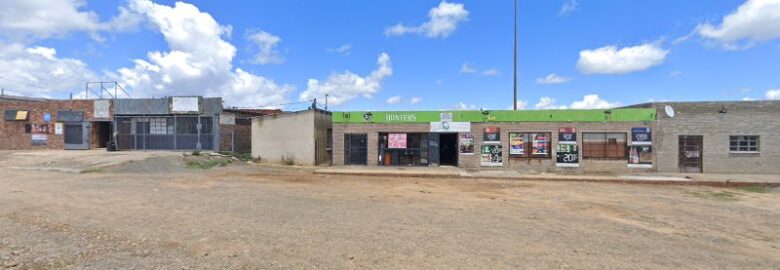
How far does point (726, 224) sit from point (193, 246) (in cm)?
1109

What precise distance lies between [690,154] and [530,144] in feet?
25.3

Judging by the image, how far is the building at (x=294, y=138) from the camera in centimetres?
2337

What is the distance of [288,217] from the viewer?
9.24 meters

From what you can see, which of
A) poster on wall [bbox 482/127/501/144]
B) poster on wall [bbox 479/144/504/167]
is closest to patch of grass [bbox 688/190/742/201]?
poster on wall [bbox 479/144/504/167]

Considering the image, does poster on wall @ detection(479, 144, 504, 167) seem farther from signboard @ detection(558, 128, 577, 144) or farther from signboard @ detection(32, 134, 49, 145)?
signboard @ detection(32, 134, 49, 145)

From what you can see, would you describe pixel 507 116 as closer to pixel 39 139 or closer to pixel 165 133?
pixel 165 133

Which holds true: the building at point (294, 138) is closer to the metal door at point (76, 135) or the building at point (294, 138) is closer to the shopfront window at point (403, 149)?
the shopfront window at point (403, 149)

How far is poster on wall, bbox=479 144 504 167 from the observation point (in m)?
21.8

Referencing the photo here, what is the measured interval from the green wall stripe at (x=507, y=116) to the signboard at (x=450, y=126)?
22 cm

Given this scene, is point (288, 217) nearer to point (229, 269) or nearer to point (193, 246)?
point (193, 246)

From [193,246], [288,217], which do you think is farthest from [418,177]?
[193,246]

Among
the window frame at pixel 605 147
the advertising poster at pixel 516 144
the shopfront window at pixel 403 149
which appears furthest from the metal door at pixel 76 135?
the window frame at pixel 605 147

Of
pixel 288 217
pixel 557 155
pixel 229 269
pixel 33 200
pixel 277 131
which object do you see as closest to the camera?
pixel 229 269

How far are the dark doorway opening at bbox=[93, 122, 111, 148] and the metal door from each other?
0.70 metres
